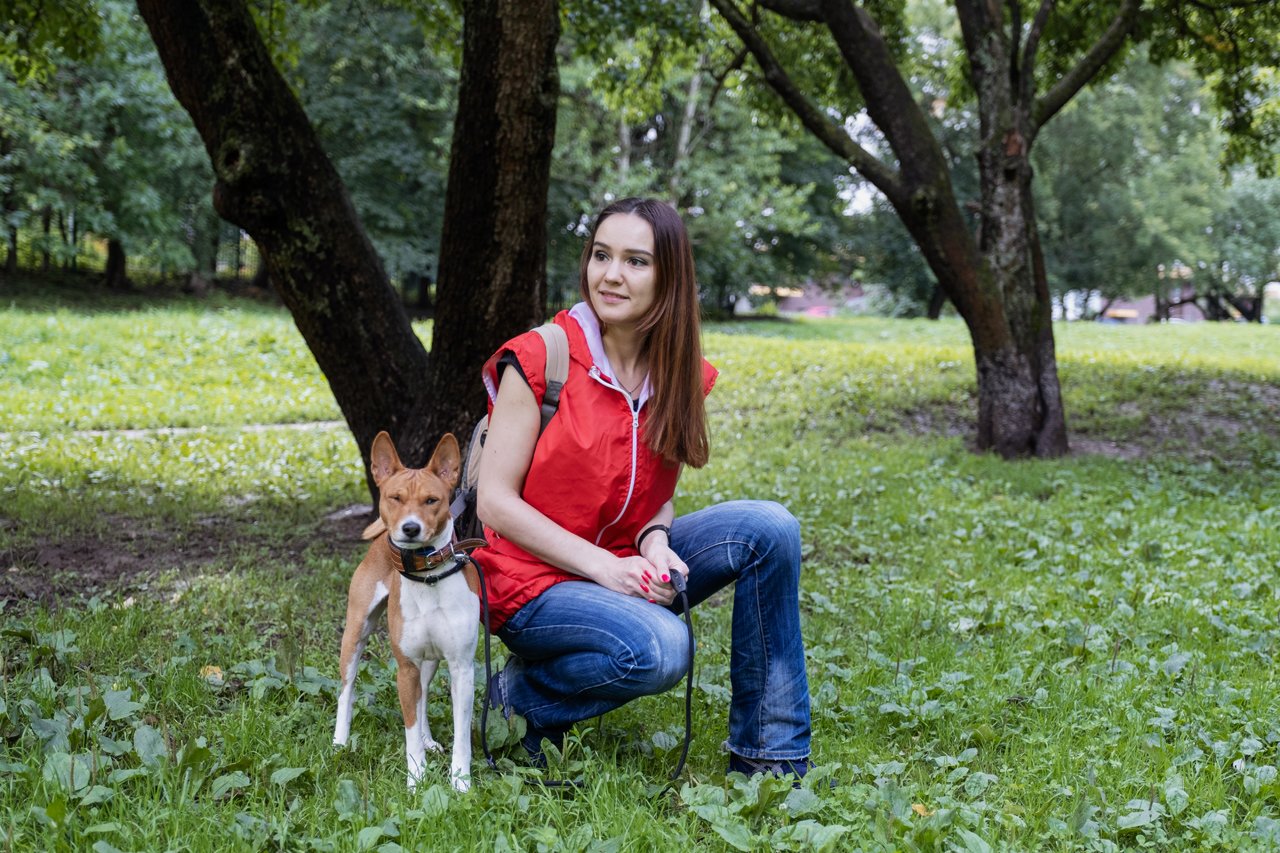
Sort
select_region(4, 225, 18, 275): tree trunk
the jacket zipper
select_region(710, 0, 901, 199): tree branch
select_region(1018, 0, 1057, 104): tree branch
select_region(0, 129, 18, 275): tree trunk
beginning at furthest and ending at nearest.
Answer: select_region(4, 225, 18, 275): tree trunk, select_region(0, 129, 18, 275): tree trunk, select_region(1018, 0, 1057, 104): tree branch, select_region(710, 0, 901, 199): tree branch, the jacket zipper

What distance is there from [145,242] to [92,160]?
194cm

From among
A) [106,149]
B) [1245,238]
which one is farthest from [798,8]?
[1245,238]

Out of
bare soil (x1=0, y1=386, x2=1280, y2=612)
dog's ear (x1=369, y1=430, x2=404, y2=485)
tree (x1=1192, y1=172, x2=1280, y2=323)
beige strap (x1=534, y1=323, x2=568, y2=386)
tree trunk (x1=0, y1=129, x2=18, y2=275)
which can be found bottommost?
bare soil (x1=0, y1=386, x2=1280, y2=612)

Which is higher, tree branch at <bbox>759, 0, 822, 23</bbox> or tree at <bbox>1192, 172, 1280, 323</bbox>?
tree at <bbox>1192, 172, 1280, 323</bbox>

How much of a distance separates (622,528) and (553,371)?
56 cm

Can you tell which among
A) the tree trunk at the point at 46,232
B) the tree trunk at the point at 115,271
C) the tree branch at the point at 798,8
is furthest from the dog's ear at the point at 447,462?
the tree trunk at the point at 115,271

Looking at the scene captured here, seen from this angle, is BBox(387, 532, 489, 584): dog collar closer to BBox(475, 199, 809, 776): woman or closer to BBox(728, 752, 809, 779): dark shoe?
BBox(475, 199, 809, 776): woman

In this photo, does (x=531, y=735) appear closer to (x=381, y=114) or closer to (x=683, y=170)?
(x=683, y=170)

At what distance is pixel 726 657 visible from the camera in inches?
181

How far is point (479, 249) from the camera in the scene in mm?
5395

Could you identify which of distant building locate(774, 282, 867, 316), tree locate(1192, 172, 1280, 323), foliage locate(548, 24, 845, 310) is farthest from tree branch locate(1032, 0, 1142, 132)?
tree locate(1192, 172, 1280, 323)

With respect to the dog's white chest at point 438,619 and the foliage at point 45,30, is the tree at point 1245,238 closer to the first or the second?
the foliage at point 45,30

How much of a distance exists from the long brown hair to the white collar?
32 millimetres

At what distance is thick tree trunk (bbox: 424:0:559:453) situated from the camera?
16.9ft
